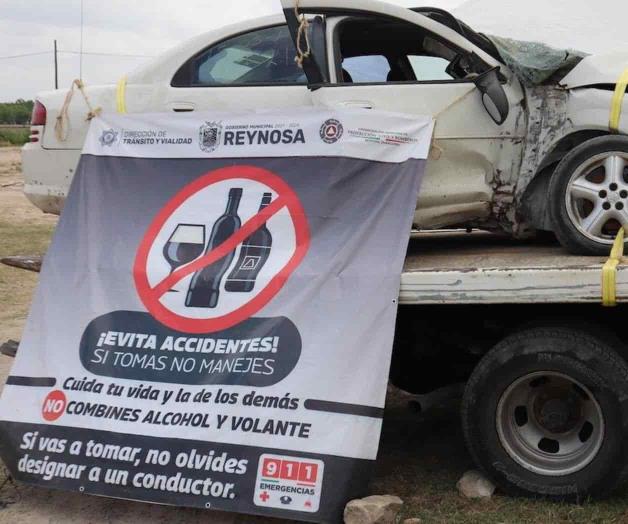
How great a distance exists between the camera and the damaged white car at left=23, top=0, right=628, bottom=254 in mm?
4625

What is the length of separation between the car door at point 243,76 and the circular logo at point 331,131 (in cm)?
41

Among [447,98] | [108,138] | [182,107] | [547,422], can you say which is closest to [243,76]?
[182,107]

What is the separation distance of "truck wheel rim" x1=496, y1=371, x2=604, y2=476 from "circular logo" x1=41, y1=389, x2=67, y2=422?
81.4 inches

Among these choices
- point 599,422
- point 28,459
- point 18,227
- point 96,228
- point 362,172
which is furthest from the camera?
point 18,227

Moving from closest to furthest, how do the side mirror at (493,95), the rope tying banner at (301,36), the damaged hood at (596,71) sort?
the damaged hood at (596,71)
the side mirror at (493,95)
the rope tying banner at (301,36)

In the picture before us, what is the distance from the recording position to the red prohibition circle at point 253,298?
446cm

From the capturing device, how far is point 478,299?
13.6 feet

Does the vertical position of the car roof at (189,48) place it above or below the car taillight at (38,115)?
above

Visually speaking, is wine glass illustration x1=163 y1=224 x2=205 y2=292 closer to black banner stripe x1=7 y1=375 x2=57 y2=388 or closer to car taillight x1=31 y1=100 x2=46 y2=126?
black banner stripe x1=7 y1=375 x2=57 y2=388

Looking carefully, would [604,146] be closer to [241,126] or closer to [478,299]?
[478,299]

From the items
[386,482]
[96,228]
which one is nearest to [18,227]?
[96,228]

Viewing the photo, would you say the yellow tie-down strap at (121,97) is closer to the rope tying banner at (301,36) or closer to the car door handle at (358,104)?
the rope tying banner at (301,36)

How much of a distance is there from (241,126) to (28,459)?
2006 millimetres

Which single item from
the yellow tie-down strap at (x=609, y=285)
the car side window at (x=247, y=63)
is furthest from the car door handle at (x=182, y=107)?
the yellow tie-down strap at (x=609, y=285)
